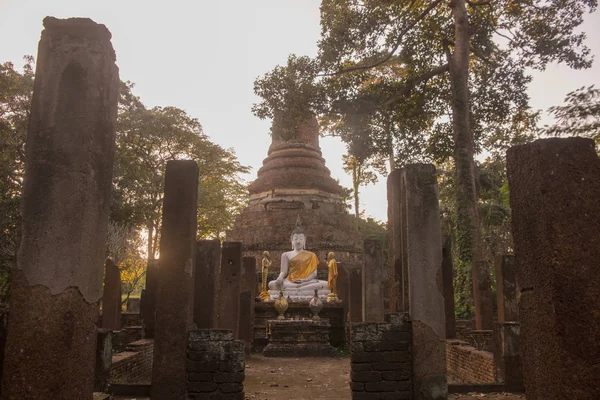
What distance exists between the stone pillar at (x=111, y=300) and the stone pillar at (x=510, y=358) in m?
8.11

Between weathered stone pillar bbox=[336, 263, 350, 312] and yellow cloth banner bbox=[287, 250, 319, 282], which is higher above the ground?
yellow cloth banner bbox=[287, 250, 319, 282]

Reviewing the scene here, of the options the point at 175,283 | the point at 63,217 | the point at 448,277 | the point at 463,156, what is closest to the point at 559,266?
the point at 63,217

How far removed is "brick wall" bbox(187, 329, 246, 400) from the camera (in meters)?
5.40

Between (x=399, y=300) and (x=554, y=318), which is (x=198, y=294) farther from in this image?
(x=554, y=318)

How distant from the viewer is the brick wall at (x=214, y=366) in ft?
17.7

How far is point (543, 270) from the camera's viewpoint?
2604 millimetres

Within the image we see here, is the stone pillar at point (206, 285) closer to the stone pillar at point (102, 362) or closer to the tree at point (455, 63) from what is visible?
the stone pillar at point (102, 362)

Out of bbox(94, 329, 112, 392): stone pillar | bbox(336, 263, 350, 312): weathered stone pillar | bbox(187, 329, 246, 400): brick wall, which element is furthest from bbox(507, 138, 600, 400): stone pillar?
bbox(336, 263, 350, 312): weathered stone pillar

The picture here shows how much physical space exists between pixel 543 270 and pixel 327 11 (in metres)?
14.2

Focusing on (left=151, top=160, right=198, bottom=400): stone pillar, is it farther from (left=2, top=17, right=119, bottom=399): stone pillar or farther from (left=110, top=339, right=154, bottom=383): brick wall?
(left=2, top=17, right=119, bottom=399): stone pillar

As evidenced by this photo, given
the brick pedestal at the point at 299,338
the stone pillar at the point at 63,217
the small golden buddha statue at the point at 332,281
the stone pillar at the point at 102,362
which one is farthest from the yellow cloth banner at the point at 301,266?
the stone pillar at the point at 63,217

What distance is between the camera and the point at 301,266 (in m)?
15.5

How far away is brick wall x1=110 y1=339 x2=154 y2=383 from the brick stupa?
10.1 metres

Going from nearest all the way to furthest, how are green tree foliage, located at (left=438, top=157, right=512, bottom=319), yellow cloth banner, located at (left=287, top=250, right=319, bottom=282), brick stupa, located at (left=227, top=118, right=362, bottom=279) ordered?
yellow cloth banner, located at (left=287, top=250, right=319, bottom=282), brick stupa, located at (left=227, top=118, right=362, bottom=279), green tree foliage, located at (left=438, top=157, right=512, bottom=319)
